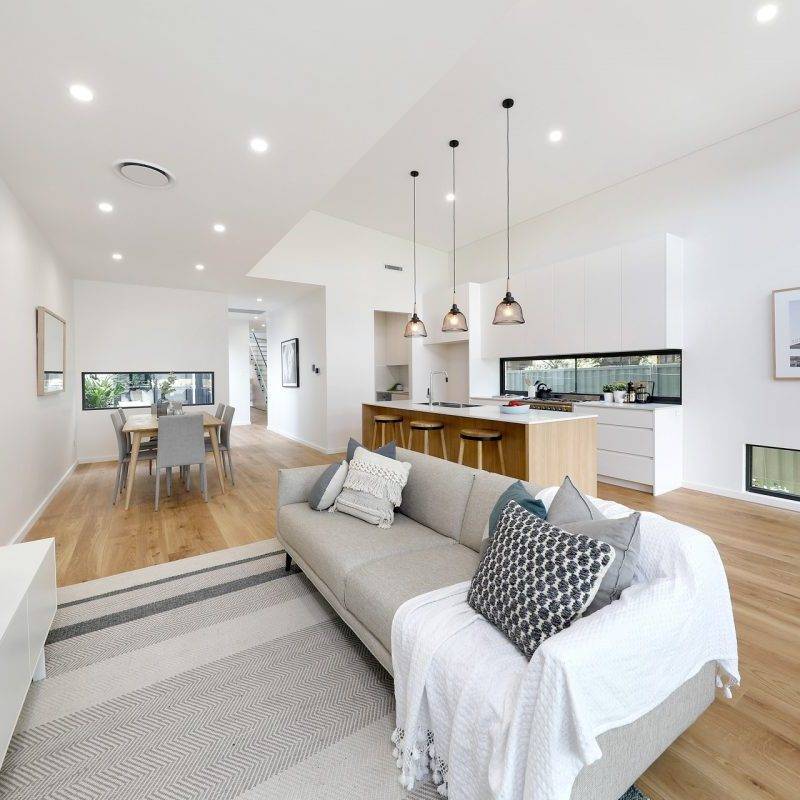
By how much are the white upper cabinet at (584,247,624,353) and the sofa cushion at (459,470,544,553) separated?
3.38 metres

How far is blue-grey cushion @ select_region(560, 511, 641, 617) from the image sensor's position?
4.04ft

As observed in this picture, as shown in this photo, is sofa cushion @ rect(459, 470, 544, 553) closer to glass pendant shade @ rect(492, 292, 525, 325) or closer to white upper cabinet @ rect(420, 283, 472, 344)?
glass pendant shade @ rect(492, 292, 525, 325)

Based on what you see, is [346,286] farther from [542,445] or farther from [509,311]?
[542,445]

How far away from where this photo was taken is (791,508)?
3.75 m

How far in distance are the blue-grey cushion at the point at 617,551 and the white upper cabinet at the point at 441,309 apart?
533 cm

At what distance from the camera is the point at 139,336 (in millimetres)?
6441

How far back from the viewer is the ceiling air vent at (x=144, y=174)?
2.91 meters

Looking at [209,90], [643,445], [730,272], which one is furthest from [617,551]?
[730,272]

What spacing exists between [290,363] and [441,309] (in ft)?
9.98

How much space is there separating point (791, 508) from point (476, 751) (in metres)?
4.21

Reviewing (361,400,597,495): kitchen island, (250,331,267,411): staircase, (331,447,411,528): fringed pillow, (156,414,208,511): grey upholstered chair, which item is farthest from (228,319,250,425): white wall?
(331,447,411,528): fringed pillow

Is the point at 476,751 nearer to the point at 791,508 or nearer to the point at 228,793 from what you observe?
the point at 228,793

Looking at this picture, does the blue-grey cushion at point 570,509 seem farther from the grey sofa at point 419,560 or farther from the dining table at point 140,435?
the dining table at point 140,435

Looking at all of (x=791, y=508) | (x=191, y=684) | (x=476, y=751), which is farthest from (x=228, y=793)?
(x=791, y=508)
